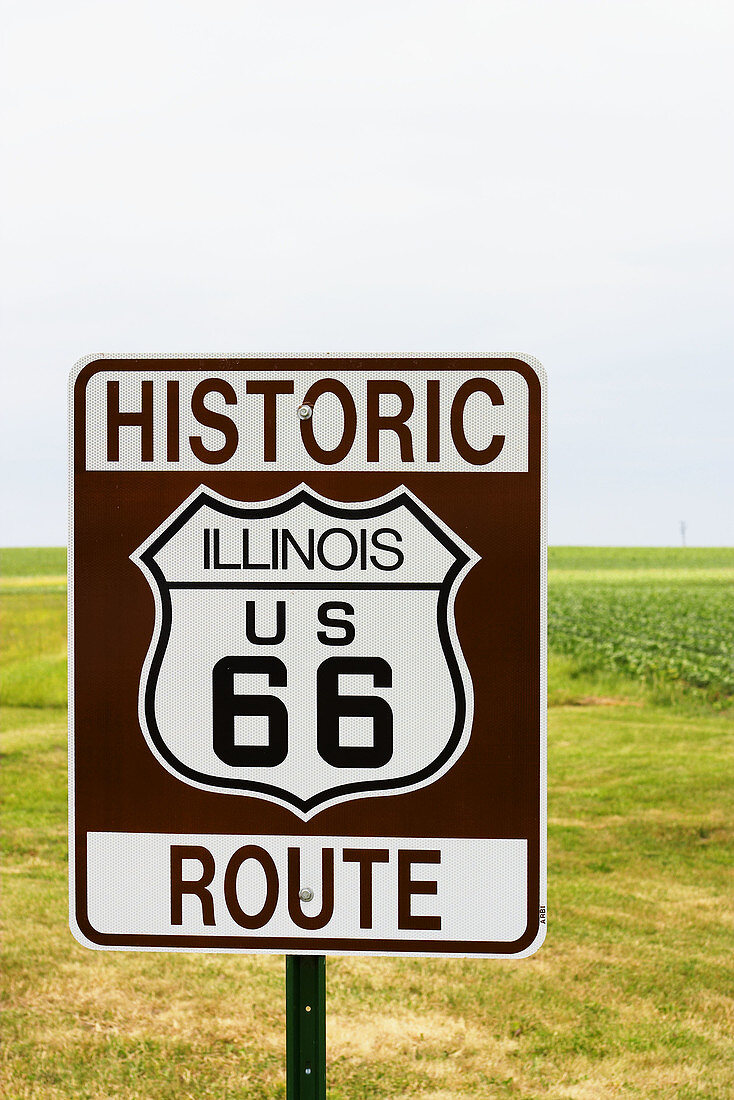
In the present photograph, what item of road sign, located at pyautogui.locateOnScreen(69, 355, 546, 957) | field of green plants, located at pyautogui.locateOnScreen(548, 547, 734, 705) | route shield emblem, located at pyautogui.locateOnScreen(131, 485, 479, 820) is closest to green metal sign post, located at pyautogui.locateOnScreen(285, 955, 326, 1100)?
road sign, located at pyautogui.locateOnScreen(69, 355, 546, 957)

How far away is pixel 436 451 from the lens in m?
1.58

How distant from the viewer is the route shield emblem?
1.56 meters

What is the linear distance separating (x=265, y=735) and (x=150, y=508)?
405mm

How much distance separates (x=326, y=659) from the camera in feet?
5.15

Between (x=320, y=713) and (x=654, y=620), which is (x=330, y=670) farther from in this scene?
(x=654, y=620)

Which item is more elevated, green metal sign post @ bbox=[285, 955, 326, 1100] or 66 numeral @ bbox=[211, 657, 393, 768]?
66 numeral @ bbox=[211, 657, 393, 768]

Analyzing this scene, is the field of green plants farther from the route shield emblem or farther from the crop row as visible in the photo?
the route shield emblem

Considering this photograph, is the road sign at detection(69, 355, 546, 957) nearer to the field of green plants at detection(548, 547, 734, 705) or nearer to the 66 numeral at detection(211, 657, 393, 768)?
the 66 numeral at detection(211, 657, 393, 768)

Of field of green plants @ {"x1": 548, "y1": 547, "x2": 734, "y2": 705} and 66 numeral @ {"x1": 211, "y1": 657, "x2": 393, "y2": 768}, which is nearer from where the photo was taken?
66 numeral @ {"x1": 211, "y1": 657, "x2": 393, "y2": 768}

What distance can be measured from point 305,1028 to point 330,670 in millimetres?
564

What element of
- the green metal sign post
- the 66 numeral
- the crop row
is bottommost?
the crop row

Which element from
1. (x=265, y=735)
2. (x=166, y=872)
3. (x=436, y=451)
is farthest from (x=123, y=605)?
Result: (x=436, y=451)

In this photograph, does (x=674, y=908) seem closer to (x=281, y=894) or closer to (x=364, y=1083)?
(x=364, y=1083)

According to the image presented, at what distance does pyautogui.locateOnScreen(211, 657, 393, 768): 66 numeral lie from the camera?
1563 millimetres
